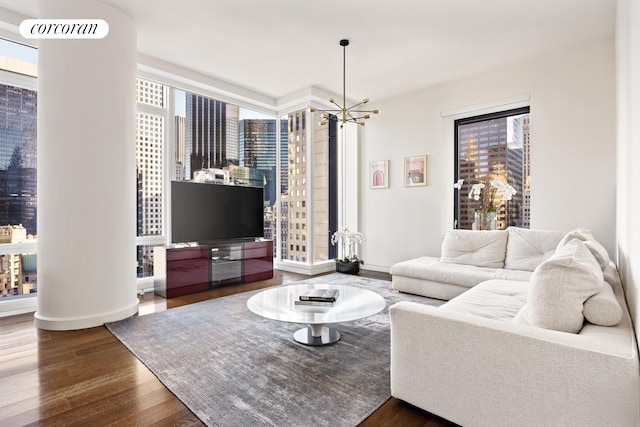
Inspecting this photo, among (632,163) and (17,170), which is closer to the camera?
(632,163)

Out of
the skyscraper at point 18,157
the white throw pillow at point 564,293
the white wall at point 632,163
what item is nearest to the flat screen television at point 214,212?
the skyscraper at point 18,157

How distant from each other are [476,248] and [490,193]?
1012mm

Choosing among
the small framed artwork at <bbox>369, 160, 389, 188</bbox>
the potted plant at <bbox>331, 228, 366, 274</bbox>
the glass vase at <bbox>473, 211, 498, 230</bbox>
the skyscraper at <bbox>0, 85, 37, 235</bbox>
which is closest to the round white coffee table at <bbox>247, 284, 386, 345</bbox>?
the glass vase at <bbox>473, 211, 498, 230</bbox>

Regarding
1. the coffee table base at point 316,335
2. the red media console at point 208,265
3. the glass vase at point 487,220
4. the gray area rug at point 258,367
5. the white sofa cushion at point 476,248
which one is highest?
the glass vase at point 487,220

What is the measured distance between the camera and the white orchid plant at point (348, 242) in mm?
5336

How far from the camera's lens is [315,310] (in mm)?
2375

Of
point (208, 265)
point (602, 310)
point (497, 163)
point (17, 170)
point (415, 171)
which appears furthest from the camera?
point (415, 171)

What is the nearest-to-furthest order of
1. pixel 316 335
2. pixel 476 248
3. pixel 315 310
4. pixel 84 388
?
pixel 84 388
pixel 315 310
pixel 316 335
pixel 476 248

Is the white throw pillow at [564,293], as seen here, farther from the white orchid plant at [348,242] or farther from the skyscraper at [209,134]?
the skyscraper at [209,134]

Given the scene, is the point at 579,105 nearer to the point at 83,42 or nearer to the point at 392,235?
the point at 392,235

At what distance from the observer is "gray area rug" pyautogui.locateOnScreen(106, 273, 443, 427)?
5.50 ft

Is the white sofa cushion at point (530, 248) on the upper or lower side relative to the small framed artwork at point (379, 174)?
lower

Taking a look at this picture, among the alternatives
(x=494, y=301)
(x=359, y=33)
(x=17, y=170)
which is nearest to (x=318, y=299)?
(x=494, y=301)

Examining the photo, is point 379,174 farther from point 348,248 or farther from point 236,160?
point 236,160
